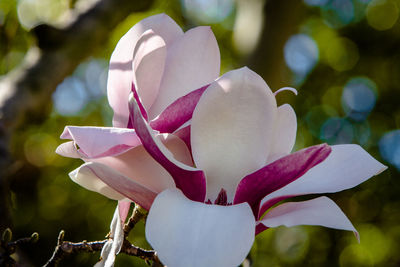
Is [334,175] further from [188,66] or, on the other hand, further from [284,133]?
[188,66]

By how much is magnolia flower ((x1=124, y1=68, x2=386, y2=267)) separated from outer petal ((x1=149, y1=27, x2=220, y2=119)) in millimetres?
82

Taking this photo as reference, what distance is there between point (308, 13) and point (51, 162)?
2.33m

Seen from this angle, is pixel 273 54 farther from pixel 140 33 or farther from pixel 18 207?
pixel 18 207

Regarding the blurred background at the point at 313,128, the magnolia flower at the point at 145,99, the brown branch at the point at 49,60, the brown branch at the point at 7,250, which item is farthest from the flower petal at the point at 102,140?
the blurred background at the point at 313,128

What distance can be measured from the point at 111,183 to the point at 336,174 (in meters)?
0.19

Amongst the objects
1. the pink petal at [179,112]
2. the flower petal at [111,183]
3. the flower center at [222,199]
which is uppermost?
the pink petal at [179,112]

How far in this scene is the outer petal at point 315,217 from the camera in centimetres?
39

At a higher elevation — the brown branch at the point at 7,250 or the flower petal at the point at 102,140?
the flower petal at the point at 102,140

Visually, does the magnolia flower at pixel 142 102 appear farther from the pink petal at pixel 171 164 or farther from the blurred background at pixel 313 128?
the blurred background at pixel 313 128

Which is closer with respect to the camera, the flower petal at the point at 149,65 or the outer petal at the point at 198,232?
the outer petal at the point at 198,232

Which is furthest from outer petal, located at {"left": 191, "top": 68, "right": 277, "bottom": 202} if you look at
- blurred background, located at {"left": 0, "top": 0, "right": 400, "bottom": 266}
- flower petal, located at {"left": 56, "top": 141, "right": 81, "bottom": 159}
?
blurred background, located at {"left": 0, "top": 0, "right": 400, "bottom": 266}

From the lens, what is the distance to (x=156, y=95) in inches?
19.3

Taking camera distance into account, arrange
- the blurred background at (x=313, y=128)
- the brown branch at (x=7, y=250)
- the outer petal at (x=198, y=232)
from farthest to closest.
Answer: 1. the blurred background at (x=313, y=128)
2. the brown branch at (x=7, y=250)
3. the outer petal at (x=198, y=232)

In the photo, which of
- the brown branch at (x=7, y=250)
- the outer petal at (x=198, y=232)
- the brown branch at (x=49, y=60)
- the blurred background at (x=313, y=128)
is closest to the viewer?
the outer petal at (x=198, y=232)
